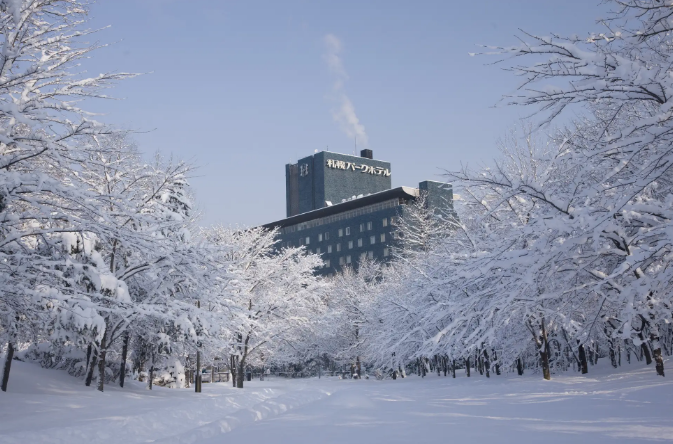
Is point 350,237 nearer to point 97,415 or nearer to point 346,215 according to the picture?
point 346,215

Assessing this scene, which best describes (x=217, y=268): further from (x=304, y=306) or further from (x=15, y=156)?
(x=304, y=306)

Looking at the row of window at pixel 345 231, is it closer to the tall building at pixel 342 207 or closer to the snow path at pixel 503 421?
the tall building at pixel 342 207

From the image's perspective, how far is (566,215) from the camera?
7.35 m

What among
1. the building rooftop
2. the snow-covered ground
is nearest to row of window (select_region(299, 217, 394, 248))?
the building rooftop

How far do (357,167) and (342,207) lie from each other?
139 ft

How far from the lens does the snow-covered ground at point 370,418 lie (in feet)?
25.0

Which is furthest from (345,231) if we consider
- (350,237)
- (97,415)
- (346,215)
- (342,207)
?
(97,415)

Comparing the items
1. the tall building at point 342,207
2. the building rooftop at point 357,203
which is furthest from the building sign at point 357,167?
the building rooftop at point 357,203

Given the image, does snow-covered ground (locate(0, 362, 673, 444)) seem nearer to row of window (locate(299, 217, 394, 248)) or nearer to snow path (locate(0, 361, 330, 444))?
snow path (locate(0, 361, 330, 444))

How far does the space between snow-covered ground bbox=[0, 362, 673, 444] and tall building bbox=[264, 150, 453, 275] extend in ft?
212

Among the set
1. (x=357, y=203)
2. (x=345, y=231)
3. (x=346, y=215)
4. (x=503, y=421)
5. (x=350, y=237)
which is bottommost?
(x=503, y=421)

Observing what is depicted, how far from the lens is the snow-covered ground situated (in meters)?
7.63

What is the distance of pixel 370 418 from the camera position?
1022cm

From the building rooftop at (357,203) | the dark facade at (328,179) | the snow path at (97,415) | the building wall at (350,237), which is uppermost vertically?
the dark facade at (328,179)
